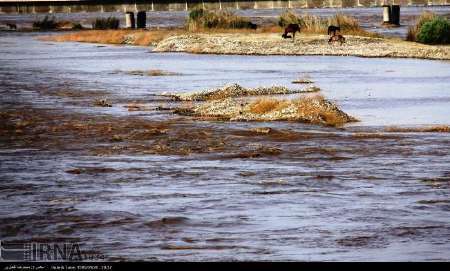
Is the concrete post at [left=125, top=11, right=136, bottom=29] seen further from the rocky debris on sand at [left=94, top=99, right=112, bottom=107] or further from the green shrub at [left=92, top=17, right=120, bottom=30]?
the rocky debris on sand at [left=94, top=99, right=112, bottom=107]

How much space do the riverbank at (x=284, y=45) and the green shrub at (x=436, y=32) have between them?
1530mm

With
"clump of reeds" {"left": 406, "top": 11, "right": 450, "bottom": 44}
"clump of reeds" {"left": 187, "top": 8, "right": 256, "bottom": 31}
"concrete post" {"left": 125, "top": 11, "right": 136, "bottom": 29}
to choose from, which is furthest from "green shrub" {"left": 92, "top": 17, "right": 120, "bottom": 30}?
"clump of reeds" {"left": 406, "top": 11, "right": 450, "bottom": 44}

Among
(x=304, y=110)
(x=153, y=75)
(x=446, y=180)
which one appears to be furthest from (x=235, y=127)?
(x=153, y=75)

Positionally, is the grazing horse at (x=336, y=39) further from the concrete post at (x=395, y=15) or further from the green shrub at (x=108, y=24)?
the green shrub at (x=108, y=24)

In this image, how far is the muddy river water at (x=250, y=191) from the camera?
14.7 metres

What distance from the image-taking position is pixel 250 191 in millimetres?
19047

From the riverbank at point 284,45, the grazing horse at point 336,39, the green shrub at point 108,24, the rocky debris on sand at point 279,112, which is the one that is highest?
the rocky debris on sand at point 279,112

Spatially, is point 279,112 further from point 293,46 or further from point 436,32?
point 293,46

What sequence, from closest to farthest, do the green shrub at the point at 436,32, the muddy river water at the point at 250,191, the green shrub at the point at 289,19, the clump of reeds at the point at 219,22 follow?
the muddy river water at the point at 250,191
the green shrub at the point at 436,32
the green shrub at the point at 289,19
the clump of reeds at the point at 219,22

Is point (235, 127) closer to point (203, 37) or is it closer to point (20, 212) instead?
point (20, 212)

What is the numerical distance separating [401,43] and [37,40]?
37.3 meters

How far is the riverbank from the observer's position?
60.0 meters

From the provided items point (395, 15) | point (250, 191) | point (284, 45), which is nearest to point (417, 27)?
point (284, 45)

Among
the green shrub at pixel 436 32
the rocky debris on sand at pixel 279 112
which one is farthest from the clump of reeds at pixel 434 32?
the rocky debris on sand at pixel 279 112
